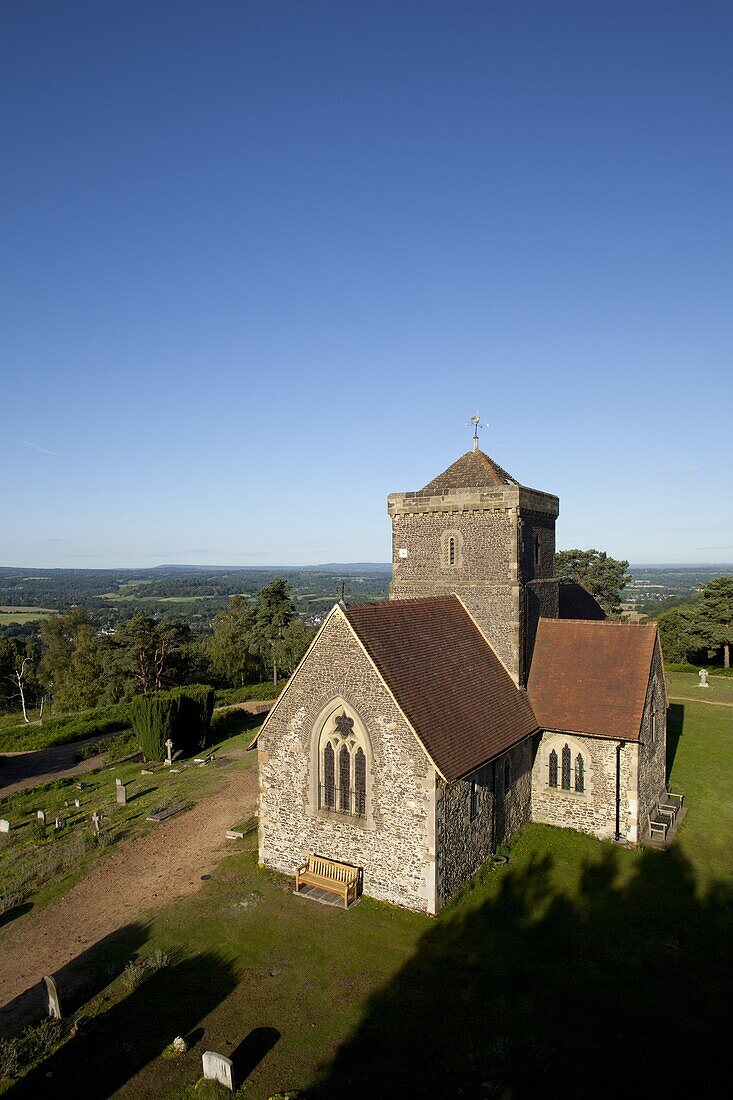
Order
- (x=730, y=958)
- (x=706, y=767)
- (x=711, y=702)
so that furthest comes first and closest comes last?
1. (x=711, y=702)
2. (x=706, y=767)
3. (x=730, y=958)

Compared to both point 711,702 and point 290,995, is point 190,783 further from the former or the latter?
point 711,702

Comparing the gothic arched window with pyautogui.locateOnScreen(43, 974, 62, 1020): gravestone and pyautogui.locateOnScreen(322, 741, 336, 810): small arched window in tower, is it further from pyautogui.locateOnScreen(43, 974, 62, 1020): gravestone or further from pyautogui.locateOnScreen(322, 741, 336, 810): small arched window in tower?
pyautogui.locateOnScreen(43, 974, 62, 1020): gravestone

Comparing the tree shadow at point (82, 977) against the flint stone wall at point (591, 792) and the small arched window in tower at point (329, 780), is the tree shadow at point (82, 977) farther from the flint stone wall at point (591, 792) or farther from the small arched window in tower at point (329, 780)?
the flint stone wall at point (591, 792)

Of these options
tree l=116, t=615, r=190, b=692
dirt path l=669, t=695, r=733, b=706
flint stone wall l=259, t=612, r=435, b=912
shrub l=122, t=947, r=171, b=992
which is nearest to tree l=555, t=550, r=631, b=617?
dirt path l=669, t=695, r=733, b=706

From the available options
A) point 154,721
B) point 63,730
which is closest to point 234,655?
point 63,730

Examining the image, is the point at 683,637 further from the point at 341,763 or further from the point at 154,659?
the point at 341,763

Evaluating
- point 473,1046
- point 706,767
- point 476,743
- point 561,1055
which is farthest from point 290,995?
point 706,767
